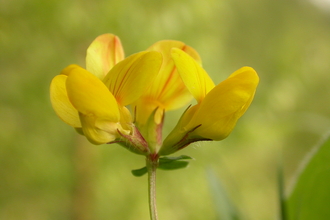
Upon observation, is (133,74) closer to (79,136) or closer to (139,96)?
(139,96)

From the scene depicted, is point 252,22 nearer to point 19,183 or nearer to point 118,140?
point 19,183

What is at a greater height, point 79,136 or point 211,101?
point 211,101

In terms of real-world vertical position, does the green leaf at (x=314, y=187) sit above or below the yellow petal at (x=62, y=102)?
below

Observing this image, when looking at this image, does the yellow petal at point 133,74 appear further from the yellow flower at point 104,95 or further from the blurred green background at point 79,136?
the blurred green background at point 79,136

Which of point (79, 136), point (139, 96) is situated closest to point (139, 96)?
point (139, 96)

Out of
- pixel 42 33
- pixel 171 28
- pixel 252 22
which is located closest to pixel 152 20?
pixel 171 28

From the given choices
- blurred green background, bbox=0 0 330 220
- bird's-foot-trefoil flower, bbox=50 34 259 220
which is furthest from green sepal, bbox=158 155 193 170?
blurred green background, bbox=0 0 330 220

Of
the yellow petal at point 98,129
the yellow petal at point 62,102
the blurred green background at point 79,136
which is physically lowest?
the blurred green background at point 79,136

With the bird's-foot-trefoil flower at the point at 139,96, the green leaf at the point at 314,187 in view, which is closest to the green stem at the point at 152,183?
the bird's-foot-trefoil flower at the point at 139,96
